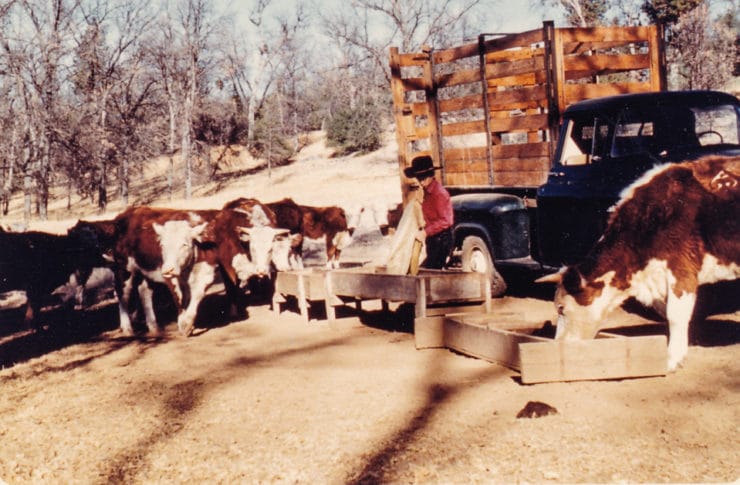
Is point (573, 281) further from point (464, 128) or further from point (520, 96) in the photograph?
point (464, 128)

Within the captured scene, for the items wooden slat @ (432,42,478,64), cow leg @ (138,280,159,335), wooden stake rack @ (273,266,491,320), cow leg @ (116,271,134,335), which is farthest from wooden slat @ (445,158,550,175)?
cow leg @ (116,271,134,335)

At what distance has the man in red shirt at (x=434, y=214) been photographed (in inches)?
368

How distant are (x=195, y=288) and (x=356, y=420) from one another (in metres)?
5.73

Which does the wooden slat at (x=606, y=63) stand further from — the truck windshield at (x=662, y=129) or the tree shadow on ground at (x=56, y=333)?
the tree shadow on ground at (x=56, y=333)

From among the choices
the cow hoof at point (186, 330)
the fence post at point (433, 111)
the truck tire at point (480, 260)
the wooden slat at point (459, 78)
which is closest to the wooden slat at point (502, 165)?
the fence post at point (433, 111)

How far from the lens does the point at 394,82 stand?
1250 cm

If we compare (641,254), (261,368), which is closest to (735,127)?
(641,254)

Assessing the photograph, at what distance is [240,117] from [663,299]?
187ft

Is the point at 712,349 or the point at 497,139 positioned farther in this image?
the point at 497,139

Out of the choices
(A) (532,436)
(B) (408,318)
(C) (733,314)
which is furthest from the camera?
(B) (408,318)

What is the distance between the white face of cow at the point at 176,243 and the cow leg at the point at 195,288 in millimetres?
294

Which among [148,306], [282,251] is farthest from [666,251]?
[148,306]

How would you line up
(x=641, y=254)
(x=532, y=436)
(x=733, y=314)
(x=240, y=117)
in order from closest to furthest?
(x=532, y=436) < (x=641, y=254) < (x=733, y=314) < (x=240, y=117)

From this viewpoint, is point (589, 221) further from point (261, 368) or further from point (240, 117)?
point (240, 117)
